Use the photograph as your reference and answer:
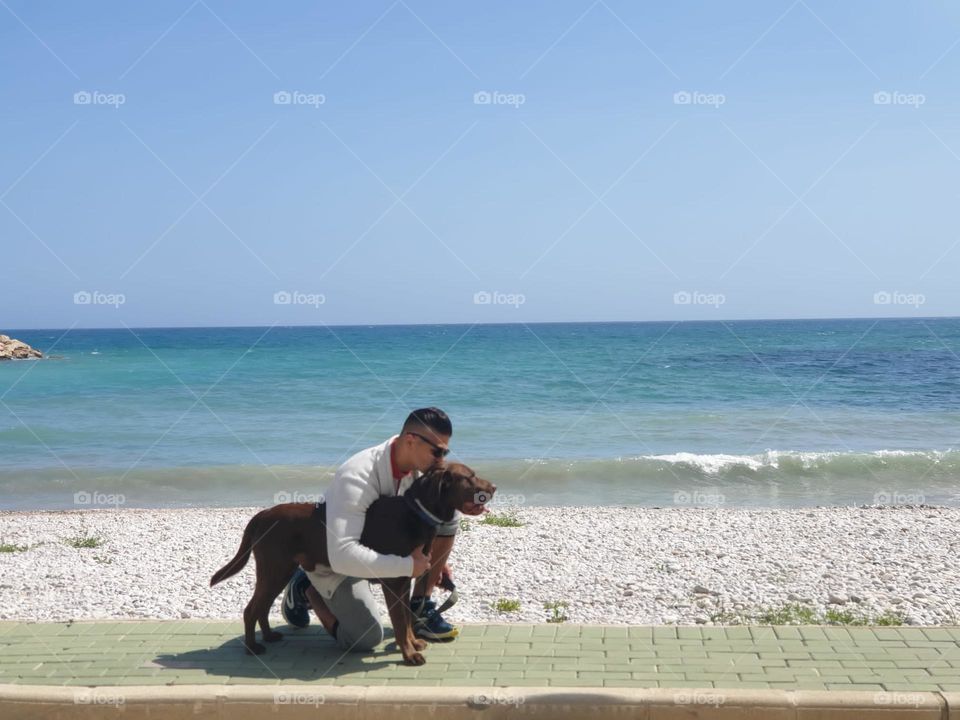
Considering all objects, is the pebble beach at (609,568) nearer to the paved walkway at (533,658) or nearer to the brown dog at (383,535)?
the paved walkway at (533,658)

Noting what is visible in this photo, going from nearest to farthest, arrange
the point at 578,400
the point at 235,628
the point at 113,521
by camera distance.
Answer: the point at 235,628 < the point at 113,521 < the point at 578,400

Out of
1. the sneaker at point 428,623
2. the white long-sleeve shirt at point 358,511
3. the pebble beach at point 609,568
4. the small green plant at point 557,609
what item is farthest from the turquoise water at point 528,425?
the white long-sleeve shirt at point 358,511

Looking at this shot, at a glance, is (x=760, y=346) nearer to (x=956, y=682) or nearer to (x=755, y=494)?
(x=755, y=494)

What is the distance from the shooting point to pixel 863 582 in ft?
27.0

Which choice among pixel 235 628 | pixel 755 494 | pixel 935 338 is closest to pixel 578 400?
pixel 755 494

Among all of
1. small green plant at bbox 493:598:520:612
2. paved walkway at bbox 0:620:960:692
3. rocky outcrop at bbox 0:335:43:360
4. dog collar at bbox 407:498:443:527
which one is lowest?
small green plant at bbox 493:598:520:612

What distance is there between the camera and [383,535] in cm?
527

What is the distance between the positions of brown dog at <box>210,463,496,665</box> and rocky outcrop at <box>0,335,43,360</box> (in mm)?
68304

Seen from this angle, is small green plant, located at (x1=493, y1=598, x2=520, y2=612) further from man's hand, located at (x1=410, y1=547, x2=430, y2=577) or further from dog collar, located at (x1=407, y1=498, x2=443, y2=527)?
dog collar, located at (x1=407, y1=498, x2=443, y2=527)

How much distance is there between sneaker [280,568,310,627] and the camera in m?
6.00

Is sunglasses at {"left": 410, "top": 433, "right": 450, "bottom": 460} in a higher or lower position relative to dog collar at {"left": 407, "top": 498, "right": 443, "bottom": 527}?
higher

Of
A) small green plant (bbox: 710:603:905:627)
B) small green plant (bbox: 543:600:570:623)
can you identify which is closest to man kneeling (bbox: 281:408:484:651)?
small green plant (bbox: 543:600:570:623)

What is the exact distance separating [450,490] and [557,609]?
2.45 meters

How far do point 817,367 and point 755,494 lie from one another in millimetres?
36301
